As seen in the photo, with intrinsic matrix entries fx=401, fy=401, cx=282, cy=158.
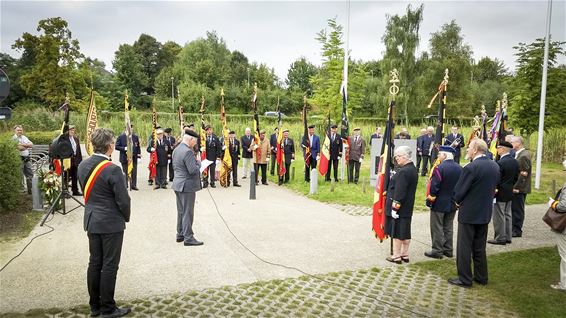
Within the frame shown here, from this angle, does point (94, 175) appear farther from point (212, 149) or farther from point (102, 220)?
point (212, 149)

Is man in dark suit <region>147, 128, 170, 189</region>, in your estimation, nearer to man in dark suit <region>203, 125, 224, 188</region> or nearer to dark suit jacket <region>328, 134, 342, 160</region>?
man in dark suit <region>203, 125, 224, 188</region>

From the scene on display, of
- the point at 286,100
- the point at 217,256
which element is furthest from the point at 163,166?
the point at 286,100

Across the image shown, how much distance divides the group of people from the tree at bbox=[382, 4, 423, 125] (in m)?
34.5

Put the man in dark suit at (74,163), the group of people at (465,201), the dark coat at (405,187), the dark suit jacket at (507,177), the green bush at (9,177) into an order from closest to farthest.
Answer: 1. the group of people at (465,201)
2. the dark coat at (405,187)
3. the dark suit jacket at (507,177)
4. the green bush at (9,177)
5. the man in dark suit at (74,163)

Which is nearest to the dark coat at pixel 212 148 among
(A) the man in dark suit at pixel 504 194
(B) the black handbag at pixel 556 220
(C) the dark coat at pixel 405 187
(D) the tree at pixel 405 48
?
(C) the dark coat at pixel 405 187

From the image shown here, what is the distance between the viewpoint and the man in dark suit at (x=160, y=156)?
1316 centimetres

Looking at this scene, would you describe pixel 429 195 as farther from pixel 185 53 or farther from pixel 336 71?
pixel 185 53

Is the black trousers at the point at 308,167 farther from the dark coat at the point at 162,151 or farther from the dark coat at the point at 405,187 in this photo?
the dark coat at the point at 405,187

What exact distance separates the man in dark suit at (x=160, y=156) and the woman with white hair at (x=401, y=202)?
8560mm

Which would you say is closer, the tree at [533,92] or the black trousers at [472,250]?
the black trousers at [472,250]

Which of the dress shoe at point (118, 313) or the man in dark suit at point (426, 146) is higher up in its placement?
the man in dark suit at point (426, 146)

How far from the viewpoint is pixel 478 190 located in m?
5.96

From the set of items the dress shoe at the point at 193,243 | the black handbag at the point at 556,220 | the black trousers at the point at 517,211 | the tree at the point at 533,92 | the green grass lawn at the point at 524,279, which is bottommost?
the green grass lawn at the point at 524,279

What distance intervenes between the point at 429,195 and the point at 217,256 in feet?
12.7
